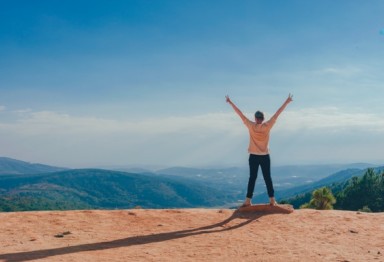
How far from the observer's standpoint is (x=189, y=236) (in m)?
10.2

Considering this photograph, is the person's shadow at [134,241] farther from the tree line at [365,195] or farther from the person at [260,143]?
the tree line at [365,195]

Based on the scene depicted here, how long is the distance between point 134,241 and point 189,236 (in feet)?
4.62

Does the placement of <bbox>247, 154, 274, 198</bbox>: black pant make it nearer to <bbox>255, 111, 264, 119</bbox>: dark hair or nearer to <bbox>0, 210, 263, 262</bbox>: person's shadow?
<bbox>0, 210, 263, 262</bbox>: person's shadow

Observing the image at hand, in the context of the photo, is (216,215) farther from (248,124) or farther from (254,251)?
(254,251)

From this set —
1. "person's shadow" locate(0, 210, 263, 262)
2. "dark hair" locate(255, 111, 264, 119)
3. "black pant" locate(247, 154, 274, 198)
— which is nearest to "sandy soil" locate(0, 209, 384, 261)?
"person's shadow" locate(0, 210, 263, 262)

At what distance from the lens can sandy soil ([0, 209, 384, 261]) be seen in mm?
8383

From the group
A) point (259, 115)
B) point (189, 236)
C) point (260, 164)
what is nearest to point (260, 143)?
point (260, 164)

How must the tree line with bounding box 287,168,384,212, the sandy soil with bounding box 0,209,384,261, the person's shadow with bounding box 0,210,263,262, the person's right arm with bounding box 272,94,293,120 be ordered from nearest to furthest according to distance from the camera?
the person's shadow with bounding box 0,210,263,262 < the sandy soil with bounding box 0,209,384,261 < the person's right arm with bounding box 272,94,293,120 < the tree line with bounding box 287,168,384,212

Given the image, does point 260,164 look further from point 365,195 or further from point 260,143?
point 365,195

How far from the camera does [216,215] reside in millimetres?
12992

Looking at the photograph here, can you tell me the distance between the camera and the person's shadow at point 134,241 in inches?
324

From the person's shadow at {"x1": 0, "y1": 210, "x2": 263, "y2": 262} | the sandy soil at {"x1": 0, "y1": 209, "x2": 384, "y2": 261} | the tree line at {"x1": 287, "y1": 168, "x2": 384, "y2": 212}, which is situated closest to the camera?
the person's shadow at {"x1": 0, "y1": 210, "x2": 263, "y2": 262}

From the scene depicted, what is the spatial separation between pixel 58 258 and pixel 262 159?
7309mm

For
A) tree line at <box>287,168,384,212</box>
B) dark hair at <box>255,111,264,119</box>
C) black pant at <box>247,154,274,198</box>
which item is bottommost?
tree line at <box>287,168,384,212</box>
